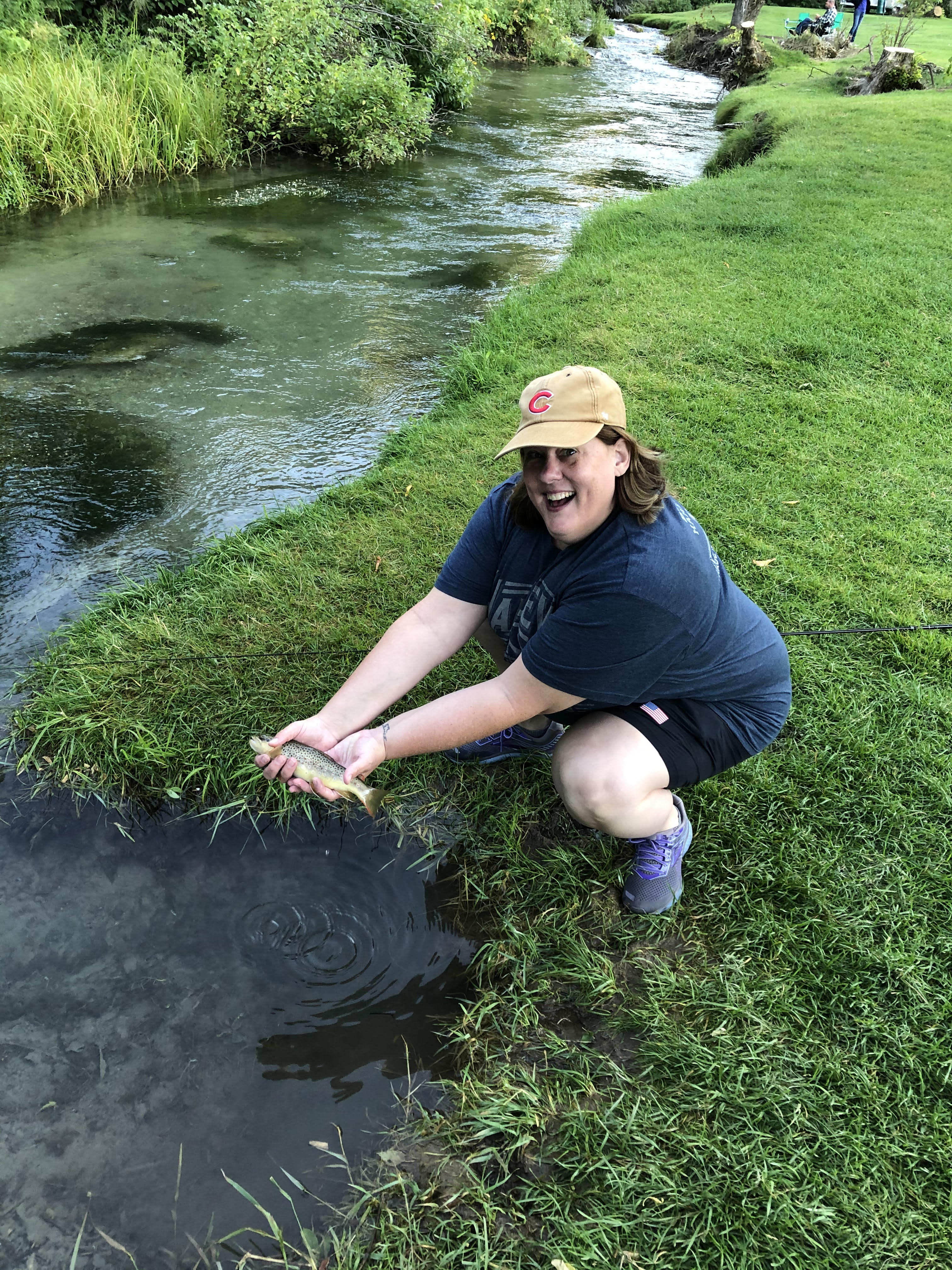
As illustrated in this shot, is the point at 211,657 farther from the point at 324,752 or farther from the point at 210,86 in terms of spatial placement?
the point at 210,86

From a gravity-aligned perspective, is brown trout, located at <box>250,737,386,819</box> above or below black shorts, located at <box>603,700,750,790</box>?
below

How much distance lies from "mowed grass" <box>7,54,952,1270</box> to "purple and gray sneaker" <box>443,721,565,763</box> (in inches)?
2.7

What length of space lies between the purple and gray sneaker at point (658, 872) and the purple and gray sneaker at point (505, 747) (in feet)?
1.83

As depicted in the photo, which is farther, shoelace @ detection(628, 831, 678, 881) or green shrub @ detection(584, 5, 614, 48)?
green shrub @ detection(584, 5, 614, 48)

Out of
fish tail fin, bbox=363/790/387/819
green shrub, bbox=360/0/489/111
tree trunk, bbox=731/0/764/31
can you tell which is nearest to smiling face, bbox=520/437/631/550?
fish tail fin, bbox=363/790/387/819

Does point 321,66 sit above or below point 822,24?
below

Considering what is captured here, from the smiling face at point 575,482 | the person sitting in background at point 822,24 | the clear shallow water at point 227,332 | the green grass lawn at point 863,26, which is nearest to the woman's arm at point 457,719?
the smiling face at point 575,482

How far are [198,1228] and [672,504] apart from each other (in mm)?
2107

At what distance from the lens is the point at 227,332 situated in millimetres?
6680

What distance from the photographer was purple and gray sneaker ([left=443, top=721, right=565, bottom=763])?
2967 millimetres

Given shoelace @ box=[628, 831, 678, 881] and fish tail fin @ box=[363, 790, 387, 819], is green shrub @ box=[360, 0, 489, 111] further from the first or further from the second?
shoelace @ box=[628, 831, 678, 881]

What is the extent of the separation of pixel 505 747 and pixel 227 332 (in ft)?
16.7

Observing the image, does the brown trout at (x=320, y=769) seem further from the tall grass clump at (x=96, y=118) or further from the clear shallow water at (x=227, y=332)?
the tall grass clump at (x=96, y=118)

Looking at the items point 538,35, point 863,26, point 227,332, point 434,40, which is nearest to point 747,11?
point 863,26
